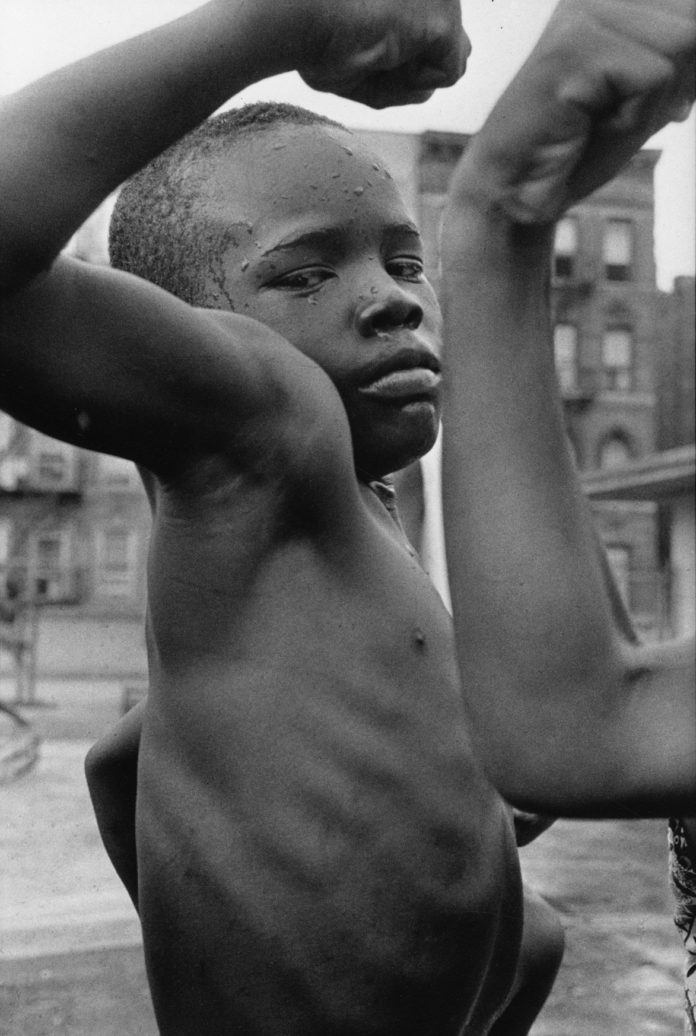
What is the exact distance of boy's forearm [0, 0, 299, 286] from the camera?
79 cm

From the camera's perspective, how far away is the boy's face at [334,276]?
1.01m

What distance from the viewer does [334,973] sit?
0.93 meters

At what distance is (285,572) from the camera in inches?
38.0

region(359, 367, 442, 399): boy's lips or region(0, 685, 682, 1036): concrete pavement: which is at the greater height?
region(359, 367, 442, 399): boy's lips

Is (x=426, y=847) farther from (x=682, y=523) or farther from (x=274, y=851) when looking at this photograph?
(x=682, y=523)

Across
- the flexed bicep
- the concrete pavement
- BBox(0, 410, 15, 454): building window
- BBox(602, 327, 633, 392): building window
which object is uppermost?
BBox(602, 327, 633, 392): building window

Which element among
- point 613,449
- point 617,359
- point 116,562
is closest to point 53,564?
point 116,562

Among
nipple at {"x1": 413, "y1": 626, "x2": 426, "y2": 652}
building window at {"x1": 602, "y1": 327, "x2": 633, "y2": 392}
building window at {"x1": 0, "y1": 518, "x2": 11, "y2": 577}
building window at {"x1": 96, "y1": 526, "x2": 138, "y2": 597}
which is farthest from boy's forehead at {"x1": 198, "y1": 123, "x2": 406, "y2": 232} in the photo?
building window at {"x1": 0, "y1": 518, "x2": 11, "y2": 577}

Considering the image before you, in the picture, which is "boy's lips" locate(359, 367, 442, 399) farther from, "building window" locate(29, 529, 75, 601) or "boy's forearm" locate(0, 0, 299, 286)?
"building window" locate(29, 529, 75, 601)

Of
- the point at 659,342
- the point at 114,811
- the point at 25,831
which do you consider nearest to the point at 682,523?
the point at 659,342

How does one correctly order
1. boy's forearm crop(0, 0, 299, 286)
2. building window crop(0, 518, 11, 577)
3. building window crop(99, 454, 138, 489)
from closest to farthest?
boy's forearm crop(0, 0, 299, 286) < building window crop(0, 518, 11, 577) < building window crop(99, 454, 138, 489)

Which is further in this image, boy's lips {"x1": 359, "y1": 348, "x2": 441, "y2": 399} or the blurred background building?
the blurred background building

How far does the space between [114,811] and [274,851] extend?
335 millimetres

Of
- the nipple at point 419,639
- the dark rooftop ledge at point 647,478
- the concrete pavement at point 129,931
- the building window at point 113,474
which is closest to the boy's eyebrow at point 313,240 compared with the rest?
the nipple at point 419,639
